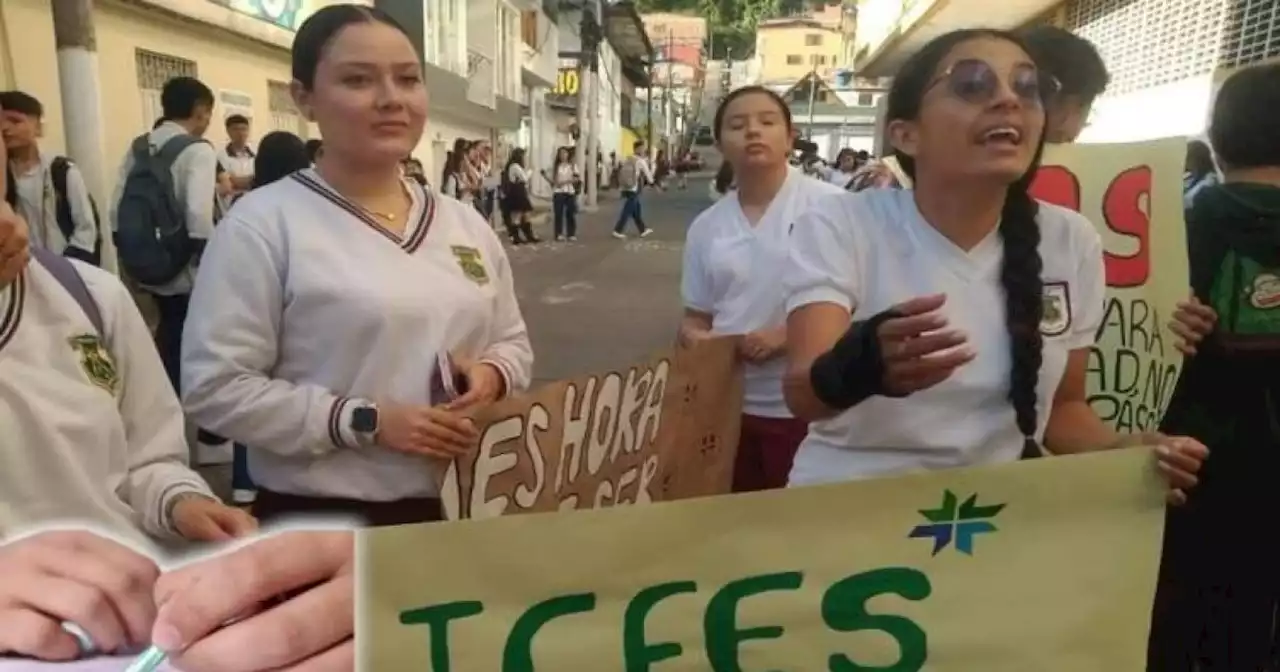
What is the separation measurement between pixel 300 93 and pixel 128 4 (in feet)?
23.0

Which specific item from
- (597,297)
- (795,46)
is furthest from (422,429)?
(795,46)

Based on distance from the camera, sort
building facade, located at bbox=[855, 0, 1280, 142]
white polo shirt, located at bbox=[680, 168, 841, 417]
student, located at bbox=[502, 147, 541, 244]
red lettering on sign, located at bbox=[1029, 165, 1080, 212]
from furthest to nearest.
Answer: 1. student, located at bbox=[502, 147, 541, 244]
2. building facade, located at bbox=[855, 0, 1280, 142]
3. white polo shirt, located at bbox=[680, 168, 841, 417]
4. red lettering on sign, located at bbox=[1029, 165, 1080, 212]

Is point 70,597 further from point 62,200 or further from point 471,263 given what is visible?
point 62,200

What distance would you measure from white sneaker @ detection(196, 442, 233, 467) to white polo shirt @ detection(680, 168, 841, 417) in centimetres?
263

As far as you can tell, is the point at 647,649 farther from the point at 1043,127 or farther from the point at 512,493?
the point at 1043,127

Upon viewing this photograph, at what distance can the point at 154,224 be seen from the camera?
4.75m

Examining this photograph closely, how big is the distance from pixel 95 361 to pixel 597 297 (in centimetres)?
941

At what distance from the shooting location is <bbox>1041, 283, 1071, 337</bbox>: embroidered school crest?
5.64 ft

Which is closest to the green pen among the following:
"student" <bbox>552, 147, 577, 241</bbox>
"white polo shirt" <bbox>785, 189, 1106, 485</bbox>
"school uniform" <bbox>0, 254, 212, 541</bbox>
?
"school uniform" <bbox>0, 254, 212, 541</bbox>

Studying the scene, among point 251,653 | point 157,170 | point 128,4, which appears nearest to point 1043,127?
point 251,653

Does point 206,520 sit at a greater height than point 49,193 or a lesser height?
lesser

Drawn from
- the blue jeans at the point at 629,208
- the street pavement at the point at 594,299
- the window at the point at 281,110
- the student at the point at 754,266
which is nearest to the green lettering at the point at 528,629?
the student at the point at 754,266

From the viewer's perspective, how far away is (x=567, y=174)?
55.4 feet

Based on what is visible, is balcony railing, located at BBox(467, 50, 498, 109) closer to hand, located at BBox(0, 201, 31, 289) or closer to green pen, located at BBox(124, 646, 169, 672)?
hand, located at BBox(0, 201, 31, 289)
